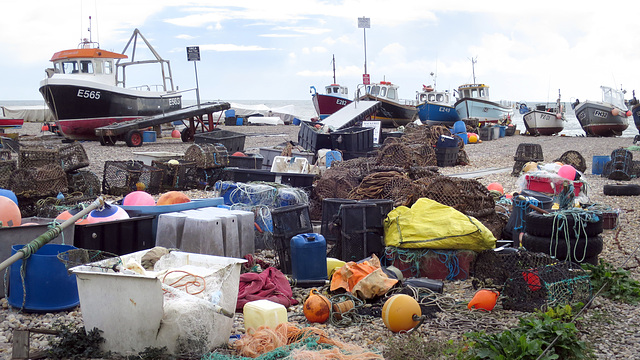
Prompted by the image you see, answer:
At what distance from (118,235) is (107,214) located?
301 mm

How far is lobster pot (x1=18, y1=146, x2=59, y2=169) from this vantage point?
8.80 meters

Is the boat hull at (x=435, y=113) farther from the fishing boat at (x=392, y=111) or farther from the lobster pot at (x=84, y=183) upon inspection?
the lobster pot at (x=84, y=183)

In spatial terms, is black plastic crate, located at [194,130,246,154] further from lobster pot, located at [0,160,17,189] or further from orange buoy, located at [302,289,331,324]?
orange buoy, located at [302,289,331,324]

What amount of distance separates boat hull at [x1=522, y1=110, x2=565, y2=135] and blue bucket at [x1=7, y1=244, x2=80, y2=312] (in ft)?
99.2

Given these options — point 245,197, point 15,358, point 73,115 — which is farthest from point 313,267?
point 73,115

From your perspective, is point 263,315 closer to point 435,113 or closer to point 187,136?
point 187,136

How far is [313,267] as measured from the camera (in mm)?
5344

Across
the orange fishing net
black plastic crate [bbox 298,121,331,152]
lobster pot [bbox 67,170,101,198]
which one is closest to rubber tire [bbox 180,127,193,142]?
black plastic crate [bbox 298,121,331,152]

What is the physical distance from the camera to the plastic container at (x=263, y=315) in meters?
3.99

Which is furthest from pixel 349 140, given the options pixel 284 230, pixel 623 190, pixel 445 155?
pixel 284 230

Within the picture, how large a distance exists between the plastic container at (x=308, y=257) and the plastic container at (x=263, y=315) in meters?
1.23

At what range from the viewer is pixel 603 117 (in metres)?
28.6

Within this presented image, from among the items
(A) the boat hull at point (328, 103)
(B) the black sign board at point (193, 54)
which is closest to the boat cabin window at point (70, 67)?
(B) the black sign board at point (193, 54)

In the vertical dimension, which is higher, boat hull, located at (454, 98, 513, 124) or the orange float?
boat hull, located at (454, 98, 513, 124)
